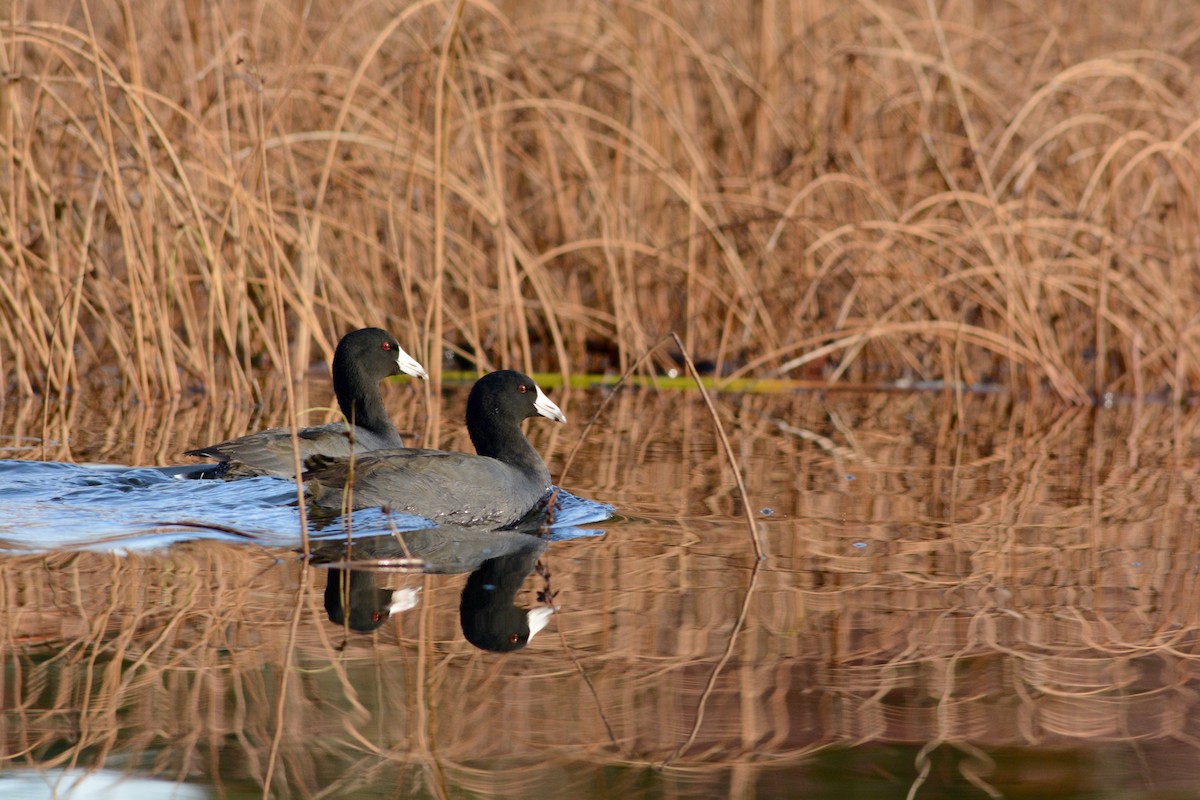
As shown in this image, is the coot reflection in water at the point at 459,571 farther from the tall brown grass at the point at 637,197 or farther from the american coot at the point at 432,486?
the tall brown grass at the point at 637,197

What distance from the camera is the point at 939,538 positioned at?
513 cm

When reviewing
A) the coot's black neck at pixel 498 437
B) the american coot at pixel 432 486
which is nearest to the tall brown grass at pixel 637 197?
the coot's black neck at pixel 498 437

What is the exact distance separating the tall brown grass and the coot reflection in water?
10.2 feet

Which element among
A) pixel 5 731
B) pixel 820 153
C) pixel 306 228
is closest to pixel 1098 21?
pixel 820 153

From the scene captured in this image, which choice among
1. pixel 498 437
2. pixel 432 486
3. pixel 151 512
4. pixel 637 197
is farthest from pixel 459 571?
pixel 637 197

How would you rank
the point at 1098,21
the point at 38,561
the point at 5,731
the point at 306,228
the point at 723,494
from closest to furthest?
the point at 5,731
the point at 38,561
the point at 723,494
the point at 306,228
the point at 1098,21

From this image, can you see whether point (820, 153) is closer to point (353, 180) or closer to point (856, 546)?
point (353, 180)

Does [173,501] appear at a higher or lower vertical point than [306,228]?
lower

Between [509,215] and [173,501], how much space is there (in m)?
4.41

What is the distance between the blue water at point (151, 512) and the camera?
15.6ft

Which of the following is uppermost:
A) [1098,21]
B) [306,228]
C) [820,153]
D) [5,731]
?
[1098,21]

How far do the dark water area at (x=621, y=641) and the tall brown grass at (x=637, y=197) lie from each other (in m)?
2.08

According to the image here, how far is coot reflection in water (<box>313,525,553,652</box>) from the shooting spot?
375cm

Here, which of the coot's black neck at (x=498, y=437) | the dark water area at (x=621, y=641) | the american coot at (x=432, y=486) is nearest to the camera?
the dark water area at (x=621, y=641)
